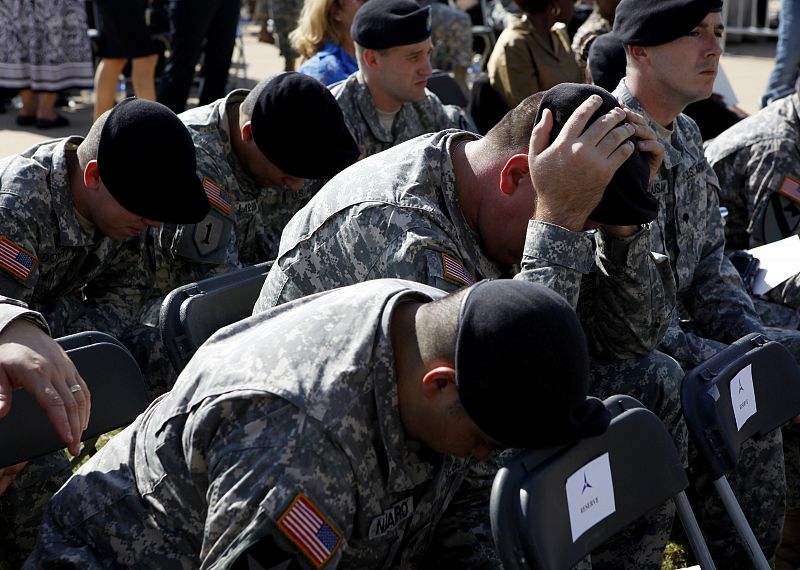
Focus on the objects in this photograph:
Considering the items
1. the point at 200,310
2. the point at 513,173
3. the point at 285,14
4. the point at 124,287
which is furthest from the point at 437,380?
the point at 285,14

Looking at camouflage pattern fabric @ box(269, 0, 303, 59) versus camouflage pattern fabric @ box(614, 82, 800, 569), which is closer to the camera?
camouflage pattern fabric @ box(614, 82, 800, 569)

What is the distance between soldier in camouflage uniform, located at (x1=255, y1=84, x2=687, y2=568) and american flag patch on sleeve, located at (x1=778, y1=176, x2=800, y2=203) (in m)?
1.68

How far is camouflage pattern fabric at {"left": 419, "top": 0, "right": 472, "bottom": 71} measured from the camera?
9.98 meters

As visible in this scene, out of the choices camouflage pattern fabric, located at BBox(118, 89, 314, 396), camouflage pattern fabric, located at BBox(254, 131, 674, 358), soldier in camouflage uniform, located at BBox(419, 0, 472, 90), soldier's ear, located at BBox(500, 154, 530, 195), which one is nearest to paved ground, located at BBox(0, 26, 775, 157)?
soldier in camouflage uniform, located at BBox(419, 0, 472, 90)

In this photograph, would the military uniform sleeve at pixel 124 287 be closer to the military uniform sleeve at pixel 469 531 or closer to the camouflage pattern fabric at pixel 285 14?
the military uniform sleeve at pixel 469 531

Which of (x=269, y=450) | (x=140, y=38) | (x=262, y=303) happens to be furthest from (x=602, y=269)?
(x=140, y=38)

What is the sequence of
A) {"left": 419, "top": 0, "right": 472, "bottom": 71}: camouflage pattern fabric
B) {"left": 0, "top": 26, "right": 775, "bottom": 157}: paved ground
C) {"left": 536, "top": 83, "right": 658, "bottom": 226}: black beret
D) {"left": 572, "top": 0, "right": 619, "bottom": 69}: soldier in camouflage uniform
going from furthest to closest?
1. {"left": 419, "top": 0, "right": 472, "bottom": 71}: camouflage pattern fabric
2. {"left": 0, "top": 26, "right": 775, "bottom": 157}: paved ground
3. {"left": 572, "top": 0, "right": 619, "bottom": 69}: soldier in camouflage uniform
4. {"left": 536, "top": 83, "right": 658, "bottom": 226}: black beret

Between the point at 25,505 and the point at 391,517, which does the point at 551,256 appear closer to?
the point at 391,517

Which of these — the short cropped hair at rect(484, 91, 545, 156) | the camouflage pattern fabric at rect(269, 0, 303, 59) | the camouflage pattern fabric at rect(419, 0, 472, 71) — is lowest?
the camouflage pattern fabric at rect(419, 0, 472, 71)

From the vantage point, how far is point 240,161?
4.14 m

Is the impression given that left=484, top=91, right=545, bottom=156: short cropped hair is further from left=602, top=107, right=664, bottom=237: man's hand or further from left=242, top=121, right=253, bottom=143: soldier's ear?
left=242, top=121, right=253, bottom=143: soldier's ear

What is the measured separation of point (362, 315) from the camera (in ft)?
6.38

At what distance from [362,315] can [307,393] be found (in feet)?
0.62

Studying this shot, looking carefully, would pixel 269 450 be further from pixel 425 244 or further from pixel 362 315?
pixel 425 244
